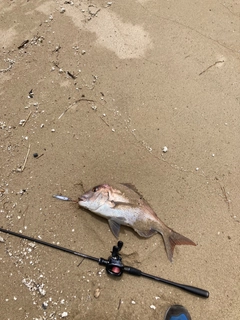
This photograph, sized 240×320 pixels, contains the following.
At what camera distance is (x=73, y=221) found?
139 inches

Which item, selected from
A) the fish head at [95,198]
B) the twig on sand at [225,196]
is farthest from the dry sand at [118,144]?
the fish head at [95,198]

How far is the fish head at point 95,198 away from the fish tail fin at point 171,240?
783 mm

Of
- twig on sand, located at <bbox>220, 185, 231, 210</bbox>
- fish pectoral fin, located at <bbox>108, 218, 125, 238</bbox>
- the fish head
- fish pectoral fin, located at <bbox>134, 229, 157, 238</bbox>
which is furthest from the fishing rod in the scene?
twig on sand, located at <bbox>220, 185, 231, 210</bbox>

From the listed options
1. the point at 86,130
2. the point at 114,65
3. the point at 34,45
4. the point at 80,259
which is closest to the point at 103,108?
the point at 86,130

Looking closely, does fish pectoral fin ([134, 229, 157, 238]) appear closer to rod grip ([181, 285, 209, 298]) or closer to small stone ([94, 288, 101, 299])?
rod grip ([181, 285, 209, 298])

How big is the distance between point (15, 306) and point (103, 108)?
2619 mm

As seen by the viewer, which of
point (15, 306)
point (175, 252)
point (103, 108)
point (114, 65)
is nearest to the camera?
point (15, 306)

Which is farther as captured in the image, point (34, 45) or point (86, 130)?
point (34, 45)

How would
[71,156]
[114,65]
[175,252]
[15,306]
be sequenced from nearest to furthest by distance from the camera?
[15,306] → [175,252] → [71,156] → [114,65]

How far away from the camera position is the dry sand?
3.27m

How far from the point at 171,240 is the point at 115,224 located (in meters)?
0.66

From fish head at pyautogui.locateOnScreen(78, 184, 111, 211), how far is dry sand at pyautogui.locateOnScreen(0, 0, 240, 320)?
0.15 metres

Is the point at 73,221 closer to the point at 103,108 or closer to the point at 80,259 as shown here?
the point at 80,259

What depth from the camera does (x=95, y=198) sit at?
3.48 m
